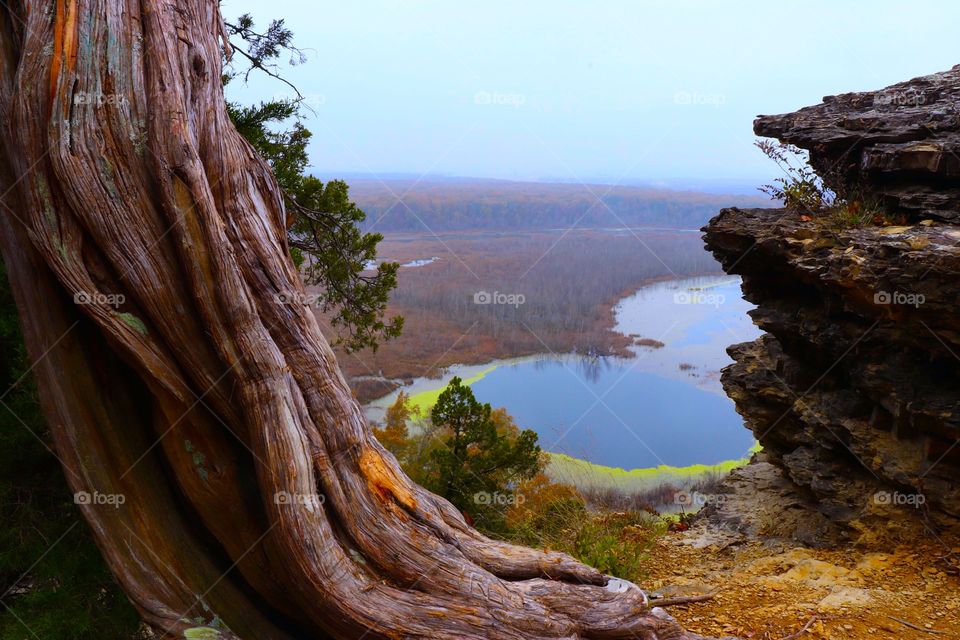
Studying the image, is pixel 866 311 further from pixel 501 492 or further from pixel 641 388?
pixel 641 388

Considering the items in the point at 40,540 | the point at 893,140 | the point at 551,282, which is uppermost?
the point at 893,140

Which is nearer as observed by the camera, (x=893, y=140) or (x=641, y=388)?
(x=893, y=140)

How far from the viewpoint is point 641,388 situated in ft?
63.3

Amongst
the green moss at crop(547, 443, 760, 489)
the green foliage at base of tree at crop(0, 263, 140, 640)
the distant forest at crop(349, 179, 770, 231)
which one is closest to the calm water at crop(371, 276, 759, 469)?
the green moss at crop(547, 443, 760, 489)

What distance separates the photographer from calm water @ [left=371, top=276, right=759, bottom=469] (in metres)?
15.8

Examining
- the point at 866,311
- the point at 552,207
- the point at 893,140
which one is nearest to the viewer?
the point at 866,311

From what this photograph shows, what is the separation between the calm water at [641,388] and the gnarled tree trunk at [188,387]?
34.3ft

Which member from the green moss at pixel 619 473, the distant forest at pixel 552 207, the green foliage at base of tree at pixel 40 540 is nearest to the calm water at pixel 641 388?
the green moss at pixel 619 473

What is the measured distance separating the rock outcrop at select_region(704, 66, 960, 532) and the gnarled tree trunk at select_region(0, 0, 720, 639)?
11.8 feet

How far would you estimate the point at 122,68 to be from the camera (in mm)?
3879

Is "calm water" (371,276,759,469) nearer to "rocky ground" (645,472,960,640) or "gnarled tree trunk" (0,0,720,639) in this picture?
"rocky ground" (645,472,960,640)

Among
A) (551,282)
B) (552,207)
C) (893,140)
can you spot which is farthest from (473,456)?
(552,207)

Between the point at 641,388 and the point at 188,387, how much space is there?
54.8 ft

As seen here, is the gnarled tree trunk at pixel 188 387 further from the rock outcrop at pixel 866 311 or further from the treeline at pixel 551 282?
the treeline at pixel 551 282
